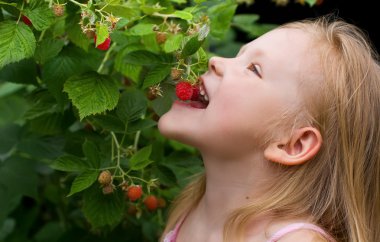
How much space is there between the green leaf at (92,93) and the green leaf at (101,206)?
0.25m

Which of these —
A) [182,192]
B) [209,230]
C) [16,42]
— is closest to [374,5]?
[182,192]

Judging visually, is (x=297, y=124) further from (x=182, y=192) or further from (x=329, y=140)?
(x=182, y=192)

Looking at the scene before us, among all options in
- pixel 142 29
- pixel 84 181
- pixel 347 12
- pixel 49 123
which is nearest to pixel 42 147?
pixel 49 123

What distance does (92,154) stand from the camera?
70.9 inches

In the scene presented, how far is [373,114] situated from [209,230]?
0.47 meters

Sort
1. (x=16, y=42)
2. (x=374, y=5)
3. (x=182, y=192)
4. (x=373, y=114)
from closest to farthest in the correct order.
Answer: (x=16, y=42) < (x=373, y=114) < (x=182, y=192) < (x=374, y=5)

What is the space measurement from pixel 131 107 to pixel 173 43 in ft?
0.83

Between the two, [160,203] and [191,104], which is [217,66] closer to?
[191,104]

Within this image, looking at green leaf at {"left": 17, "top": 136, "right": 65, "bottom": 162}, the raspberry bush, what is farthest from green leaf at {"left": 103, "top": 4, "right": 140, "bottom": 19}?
green leaf at {"left": 17, "top": 136, "right": 65, "bottom": 162}

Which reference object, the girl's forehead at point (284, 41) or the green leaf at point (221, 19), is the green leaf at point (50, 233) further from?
the girl's forehead at point (284, 41)

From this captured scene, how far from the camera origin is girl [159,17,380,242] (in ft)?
5.53

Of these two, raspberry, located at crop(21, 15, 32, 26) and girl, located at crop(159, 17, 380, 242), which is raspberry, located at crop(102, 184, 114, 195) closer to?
girl, located at crop(159, 17, 380, 242)

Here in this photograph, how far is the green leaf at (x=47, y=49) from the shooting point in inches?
71.1

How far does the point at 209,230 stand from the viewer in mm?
1841
